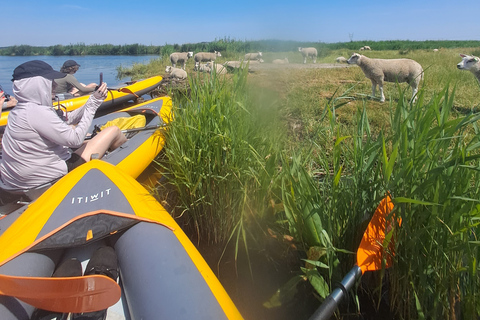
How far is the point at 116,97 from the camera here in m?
6.54

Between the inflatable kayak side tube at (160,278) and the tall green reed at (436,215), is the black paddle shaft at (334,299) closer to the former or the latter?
the tall green reed at (436,215)

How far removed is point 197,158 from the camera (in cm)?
236

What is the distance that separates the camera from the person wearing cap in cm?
609

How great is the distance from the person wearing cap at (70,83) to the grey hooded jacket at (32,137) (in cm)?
418

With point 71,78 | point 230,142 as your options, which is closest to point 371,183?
point 230,142

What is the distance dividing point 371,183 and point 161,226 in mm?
1261

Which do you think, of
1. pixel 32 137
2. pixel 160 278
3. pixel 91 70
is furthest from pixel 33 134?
pixel 91 70

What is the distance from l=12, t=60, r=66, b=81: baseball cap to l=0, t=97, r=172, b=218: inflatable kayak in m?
0.86

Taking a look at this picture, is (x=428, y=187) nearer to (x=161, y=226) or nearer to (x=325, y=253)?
(x=325, y=253)

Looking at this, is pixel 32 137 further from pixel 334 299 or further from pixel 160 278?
pixel 334 299

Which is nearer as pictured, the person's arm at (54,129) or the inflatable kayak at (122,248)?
the inflatable kayak at (122,248)

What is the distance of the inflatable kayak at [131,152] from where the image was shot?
2.41 m

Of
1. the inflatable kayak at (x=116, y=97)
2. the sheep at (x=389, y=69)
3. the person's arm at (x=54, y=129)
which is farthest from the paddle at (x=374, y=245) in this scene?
the inflatable kayak at (x=116, y=97)

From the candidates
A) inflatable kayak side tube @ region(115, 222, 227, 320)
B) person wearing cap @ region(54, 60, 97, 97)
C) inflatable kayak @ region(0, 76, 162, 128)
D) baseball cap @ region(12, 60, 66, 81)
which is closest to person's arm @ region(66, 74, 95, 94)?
person wearing cap @ region(54, 60, 97, 97)
